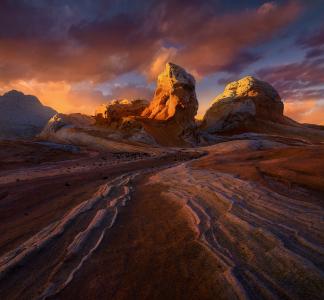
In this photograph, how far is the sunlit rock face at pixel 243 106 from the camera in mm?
45000

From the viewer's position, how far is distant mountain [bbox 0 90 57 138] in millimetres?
57450

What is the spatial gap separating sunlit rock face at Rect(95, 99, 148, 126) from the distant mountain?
25723 millimetres

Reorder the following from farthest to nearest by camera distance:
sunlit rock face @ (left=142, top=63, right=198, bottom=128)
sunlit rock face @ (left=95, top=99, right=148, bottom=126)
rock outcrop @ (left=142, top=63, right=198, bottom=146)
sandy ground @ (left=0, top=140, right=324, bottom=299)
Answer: sunlit rock face @ (left=95, top=99, right=148, bottom=126) → sunlit rock face @ (left=142, top=63, right=198, bottom=128) → rock outcrop @ (left=142, top=63, right=198, bottom=146) → sandy ground @ (left=0, top=140, right=324, bottom=299)

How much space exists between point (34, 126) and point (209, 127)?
40401mm

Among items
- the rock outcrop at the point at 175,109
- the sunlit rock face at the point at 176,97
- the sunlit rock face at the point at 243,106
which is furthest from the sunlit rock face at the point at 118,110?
the sunlit rock face at the point at 243,106

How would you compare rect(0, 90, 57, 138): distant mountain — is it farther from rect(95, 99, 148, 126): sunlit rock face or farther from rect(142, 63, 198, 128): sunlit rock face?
rect(142, 63, 198, 128): sunlit rock face

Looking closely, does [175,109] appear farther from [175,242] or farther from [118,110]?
[175,242]

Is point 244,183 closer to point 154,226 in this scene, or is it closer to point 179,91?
point 154,226

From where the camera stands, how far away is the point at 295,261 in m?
3.28

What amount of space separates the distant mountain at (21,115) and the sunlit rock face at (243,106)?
38.2 m

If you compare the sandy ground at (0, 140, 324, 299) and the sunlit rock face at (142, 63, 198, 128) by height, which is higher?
the sunlit rock face at (142, 63, 198, 128)

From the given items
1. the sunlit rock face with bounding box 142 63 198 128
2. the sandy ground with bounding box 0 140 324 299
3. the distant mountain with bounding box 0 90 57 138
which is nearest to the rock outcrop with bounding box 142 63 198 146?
the sunlit rock face with bounding box 142 63 198 128

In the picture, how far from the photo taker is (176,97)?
36.8 metres

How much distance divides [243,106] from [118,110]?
21.0m
